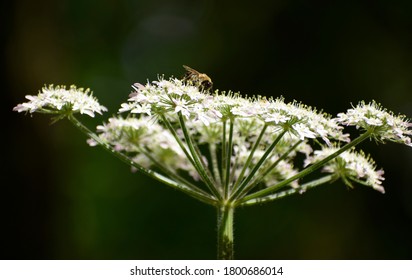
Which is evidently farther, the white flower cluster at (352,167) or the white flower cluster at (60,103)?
the white flower cluster at (352,167)

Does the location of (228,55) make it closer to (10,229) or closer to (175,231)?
(175,231)

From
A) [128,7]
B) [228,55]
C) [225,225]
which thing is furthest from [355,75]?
[225,225]

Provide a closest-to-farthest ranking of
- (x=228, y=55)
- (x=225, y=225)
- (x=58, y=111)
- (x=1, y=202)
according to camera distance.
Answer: (x=225, y=225) → (x=58, y=111) → (x=1, y=202) → (x=228, y=55)

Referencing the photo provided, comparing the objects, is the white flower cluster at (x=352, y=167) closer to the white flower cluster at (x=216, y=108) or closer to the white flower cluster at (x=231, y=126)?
the white flower cluster at (x=231, y=126)

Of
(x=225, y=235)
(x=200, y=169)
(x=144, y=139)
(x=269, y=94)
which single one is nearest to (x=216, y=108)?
(x=200, y=169)

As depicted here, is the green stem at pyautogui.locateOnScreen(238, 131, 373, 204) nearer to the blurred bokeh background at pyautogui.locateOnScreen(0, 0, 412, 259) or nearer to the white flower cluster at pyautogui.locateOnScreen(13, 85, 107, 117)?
the white flower cluster at pyautogui.locateOnScreen(13, 85, 107, 117)

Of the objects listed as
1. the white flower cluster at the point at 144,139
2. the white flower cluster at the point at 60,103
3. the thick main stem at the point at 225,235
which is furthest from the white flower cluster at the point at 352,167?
the white flower cluster at the point at 60,103

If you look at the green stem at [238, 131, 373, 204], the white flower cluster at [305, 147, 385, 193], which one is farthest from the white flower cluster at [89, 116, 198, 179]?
the white flower cluster at [305, 147, 385, 193]

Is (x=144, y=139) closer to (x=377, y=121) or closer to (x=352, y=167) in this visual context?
(x=352, y=167)
